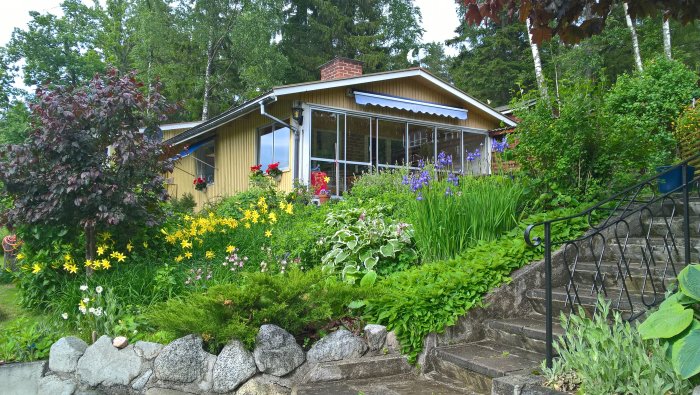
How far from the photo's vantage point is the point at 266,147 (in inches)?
516

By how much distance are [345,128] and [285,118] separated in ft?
4.66

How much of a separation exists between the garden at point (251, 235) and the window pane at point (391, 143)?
22.5 ft

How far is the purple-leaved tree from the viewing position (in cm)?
500

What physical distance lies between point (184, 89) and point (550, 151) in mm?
21904

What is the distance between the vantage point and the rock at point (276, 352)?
3.81 meters

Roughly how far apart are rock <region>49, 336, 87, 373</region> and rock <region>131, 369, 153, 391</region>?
60 centimetres

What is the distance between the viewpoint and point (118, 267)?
5406mm

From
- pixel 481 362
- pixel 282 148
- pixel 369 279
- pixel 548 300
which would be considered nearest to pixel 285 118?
pixel 282 148

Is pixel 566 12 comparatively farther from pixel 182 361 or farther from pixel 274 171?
pixel 274 171

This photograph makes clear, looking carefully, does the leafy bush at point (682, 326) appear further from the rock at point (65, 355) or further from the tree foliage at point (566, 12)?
the rock at point (65, 355)

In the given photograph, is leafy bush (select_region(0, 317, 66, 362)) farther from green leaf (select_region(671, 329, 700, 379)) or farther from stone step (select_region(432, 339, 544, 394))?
green leaf (select_region(671, 329, 700, 379))

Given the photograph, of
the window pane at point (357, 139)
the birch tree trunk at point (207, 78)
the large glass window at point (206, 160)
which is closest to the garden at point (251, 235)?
the window pane at point (357, 139)

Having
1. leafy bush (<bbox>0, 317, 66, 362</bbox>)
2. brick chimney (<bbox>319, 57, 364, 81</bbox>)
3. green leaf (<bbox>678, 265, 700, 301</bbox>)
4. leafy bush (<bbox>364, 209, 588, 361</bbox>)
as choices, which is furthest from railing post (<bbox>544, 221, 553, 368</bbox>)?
brick chimney (<bbox>319, 57, 364, 81</bbox>)

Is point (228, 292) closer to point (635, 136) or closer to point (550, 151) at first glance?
point (550, 151)
